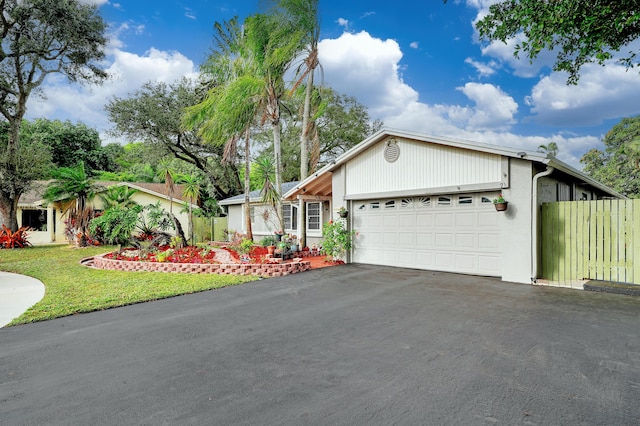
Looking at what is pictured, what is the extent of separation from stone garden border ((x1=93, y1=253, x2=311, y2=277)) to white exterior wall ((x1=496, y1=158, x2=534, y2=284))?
5.38 m

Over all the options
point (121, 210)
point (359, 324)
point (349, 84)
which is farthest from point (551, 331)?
point (349, 84)

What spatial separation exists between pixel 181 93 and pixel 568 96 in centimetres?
Answer: 2151

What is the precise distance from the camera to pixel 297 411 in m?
2.64

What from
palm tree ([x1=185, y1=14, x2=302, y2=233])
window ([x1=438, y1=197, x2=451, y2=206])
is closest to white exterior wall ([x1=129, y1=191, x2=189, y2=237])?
palm tree ([x1=185, y1=14, x2=302, y2=233])

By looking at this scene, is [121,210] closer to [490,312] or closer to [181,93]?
[181,93]

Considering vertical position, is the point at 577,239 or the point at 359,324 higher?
the point at 577,239

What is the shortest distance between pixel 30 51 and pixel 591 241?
24.6 metres

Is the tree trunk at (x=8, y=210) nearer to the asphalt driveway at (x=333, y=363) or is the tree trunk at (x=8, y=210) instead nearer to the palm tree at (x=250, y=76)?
the palm tree at (x=250, y=76)

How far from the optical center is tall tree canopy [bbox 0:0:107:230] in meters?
16.2

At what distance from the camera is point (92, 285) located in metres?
7.83

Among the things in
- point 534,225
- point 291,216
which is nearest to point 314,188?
point 291,216

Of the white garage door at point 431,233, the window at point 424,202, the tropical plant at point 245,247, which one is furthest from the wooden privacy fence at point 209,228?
the window at point 424,202

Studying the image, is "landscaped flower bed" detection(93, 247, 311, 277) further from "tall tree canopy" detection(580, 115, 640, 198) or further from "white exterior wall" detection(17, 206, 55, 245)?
"tall tree canopy" detection(580, 115, 640, 198)

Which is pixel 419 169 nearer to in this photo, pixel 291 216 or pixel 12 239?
pixel 291 216
